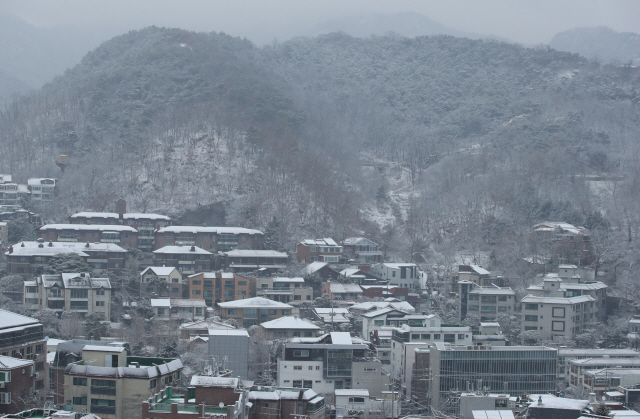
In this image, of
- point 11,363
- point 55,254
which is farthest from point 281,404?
point 55,254

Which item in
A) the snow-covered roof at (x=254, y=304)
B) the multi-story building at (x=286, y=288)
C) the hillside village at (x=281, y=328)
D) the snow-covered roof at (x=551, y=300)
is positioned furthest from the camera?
the multi-story building at (x=286, y=288)

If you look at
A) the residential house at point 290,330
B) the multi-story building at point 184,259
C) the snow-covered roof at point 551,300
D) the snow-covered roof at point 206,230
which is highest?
the snow-covered roof at point 206,230

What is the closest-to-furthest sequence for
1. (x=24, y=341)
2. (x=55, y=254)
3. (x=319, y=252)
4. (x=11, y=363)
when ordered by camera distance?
(x=11, y=363), (x=24, y=341), (x=55, y=254), (x=319, y=252)

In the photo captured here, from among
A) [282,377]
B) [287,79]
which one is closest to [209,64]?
[287,79]

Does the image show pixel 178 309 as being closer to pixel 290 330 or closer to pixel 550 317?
pixel 290 330

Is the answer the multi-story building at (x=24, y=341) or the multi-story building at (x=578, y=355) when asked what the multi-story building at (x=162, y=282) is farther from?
the multi-story building at (x=578, y=355)

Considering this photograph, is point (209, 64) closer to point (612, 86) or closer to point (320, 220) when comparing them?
point (320, 220)

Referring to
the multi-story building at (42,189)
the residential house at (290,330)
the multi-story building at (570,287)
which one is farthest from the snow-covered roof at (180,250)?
the multi-story building at (570,287)
